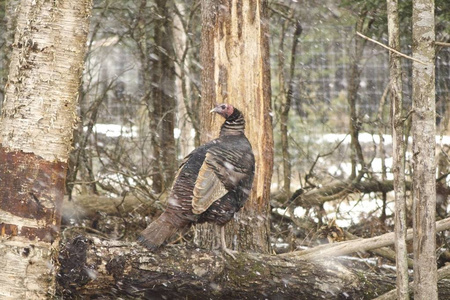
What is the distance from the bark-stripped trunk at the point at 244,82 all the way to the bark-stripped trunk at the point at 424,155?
1654 mm

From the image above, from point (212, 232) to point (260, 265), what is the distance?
0.97m

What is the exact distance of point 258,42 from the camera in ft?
20.2

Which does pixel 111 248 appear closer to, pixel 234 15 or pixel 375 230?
pixel 234 15

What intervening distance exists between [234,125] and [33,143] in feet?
6.67

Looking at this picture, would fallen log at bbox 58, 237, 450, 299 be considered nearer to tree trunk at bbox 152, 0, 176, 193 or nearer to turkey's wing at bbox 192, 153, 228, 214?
turkey's wing at bbox 192, 153, 228, 214

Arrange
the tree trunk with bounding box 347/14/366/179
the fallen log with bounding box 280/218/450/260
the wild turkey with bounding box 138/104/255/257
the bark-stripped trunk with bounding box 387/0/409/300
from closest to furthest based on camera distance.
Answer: the bark-stripped trunk with bounding box 387/0/409/300 → the wild turkey with bounding box 138/104/255/257 → the fallen log with bounding box 280/218/450/260 → the tree trunk with bounding box 347/14/366/179

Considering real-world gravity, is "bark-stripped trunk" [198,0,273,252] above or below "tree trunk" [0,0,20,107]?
below

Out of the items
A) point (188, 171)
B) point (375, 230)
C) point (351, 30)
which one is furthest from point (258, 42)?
point (351, 30)

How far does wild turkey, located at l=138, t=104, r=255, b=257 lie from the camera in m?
5.12

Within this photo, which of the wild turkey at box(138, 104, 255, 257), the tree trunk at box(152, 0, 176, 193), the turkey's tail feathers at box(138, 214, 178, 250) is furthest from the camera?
the tree trunk at box(152, 0, 176, 193)

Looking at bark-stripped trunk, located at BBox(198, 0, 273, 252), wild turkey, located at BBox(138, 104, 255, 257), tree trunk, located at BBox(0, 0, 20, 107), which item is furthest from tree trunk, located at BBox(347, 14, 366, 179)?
tree trunk, located at BBox(0, 0, 20, 107)

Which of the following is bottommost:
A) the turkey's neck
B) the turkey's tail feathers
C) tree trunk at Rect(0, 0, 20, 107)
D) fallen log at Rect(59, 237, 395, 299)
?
fallen log at Rect(59, 237, 395, 299)

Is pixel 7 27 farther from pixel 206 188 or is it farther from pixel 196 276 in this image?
pixel 196 276

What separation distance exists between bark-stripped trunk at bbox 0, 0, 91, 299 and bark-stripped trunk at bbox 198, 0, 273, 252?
217 cm
